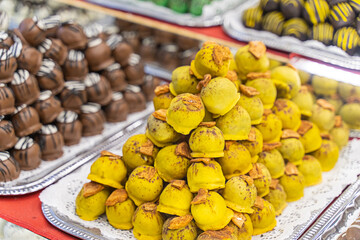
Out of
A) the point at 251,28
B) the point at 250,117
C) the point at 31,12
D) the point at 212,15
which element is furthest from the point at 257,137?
the point at 31,12

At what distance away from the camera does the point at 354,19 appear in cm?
208

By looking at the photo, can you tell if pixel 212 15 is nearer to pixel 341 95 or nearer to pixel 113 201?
pixel 341 95

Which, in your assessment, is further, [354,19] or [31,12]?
[31,12]

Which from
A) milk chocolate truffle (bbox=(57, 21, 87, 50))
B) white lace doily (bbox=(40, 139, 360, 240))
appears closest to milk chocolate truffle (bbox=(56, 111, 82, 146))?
white lace doily (bbox=(40, 139, 360, 240))

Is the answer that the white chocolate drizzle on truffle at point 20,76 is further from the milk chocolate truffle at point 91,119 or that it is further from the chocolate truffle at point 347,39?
the chocolate truffle at point 347,39

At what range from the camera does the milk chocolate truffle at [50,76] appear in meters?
2.07

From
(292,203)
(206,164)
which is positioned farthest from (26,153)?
(292,203)

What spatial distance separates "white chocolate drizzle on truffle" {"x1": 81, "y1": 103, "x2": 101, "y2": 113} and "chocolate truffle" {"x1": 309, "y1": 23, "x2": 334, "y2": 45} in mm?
1199

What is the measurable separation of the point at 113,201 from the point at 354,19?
1403mm

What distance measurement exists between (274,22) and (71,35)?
110 centimetres

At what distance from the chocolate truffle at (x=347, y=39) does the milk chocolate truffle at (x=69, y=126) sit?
1373mm

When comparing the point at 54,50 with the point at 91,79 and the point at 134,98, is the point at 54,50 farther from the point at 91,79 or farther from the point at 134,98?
the point at 134,98

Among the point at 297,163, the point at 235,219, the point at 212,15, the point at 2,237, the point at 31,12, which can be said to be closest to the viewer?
the point at 235,219

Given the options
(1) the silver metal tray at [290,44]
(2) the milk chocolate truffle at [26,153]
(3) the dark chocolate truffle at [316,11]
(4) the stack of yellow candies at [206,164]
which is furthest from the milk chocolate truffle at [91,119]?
(3) the dark chocolate truffle at [316,11]
